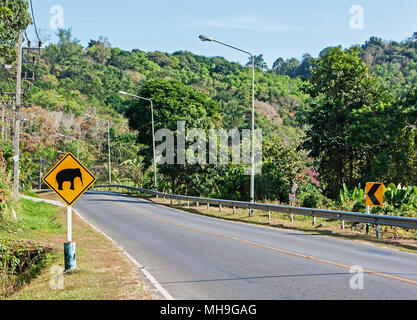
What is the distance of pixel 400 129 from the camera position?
29625 mm

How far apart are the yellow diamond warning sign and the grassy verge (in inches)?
68.6

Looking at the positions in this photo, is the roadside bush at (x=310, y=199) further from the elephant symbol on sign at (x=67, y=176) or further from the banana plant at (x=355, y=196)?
the elephant symbol on sign at (x=67, y=176)

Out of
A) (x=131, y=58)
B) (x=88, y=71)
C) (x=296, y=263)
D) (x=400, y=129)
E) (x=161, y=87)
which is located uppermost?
(x=131, y=58)

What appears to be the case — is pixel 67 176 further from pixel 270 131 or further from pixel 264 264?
pixel 270 131

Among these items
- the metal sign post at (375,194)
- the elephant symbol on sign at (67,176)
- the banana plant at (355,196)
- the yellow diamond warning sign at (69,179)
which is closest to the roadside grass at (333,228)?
the metal sign post at (375,194)

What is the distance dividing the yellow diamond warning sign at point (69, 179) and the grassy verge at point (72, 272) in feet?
5.72

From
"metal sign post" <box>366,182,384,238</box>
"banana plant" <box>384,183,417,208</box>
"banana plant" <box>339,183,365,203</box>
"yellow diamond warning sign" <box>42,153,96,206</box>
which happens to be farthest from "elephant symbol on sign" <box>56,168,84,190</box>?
"banana plant" <box>384,183,417,208</box>

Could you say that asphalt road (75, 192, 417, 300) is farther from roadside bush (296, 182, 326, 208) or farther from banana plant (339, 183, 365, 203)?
roadside bush (296, 182, 326, 208)

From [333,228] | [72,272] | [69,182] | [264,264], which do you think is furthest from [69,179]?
[333,228]

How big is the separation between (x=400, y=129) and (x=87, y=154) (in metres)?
56.8

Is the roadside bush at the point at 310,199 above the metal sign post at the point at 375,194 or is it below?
below

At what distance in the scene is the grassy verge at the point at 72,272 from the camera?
8219mm
